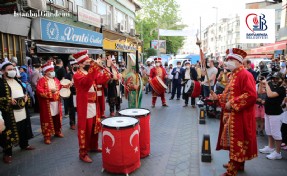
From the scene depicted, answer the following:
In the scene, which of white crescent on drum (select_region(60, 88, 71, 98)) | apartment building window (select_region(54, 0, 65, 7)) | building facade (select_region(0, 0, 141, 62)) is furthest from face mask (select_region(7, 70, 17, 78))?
apartment building window (select_region(54, 0, 65, 7))

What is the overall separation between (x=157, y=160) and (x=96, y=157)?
128cm

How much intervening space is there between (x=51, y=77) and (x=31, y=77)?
3.11 m

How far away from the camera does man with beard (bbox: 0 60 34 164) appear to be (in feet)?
16.2

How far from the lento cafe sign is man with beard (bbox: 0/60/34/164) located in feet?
16.7

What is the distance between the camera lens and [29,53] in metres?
10.3

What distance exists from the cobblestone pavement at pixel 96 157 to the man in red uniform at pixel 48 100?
371 millimetres

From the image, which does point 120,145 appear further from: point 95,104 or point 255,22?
point 255,22

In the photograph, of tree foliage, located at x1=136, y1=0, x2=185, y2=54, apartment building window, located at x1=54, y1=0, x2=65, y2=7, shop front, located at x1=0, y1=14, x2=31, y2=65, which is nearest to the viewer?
shop front, located at x1=0, y1=14, x2=31, y2=65

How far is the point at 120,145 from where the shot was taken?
4102mm

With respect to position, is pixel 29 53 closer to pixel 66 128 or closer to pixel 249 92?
pixel 66 128

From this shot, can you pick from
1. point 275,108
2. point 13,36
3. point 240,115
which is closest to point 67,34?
point 13,36

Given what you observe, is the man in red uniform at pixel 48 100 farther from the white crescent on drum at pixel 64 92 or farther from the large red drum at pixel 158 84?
the large red drum at pixel 158 84

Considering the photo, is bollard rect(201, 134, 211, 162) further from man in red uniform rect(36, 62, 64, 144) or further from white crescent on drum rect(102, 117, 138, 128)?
man in red uniform rect(36, 62, 64, 144)

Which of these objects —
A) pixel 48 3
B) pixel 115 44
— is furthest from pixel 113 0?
pixel 48 3
